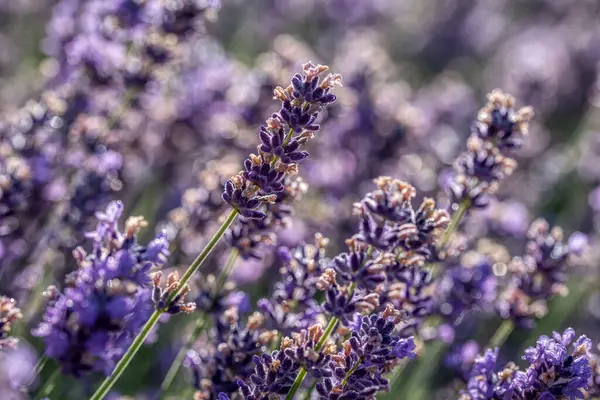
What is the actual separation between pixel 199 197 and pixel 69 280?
120 centimetres

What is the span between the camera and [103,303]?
253 centimetres

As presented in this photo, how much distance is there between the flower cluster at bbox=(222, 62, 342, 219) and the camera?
2477 mm

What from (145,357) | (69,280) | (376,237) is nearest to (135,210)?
(145,357)

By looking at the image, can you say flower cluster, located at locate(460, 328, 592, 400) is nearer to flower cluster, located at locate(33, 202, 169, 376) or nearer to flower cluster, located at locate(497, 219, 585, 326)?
flower cluster, located at locate(497, 219, 585, 326)

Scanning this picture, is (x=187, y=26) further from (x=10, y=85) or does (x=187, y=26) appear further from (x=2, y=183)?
(x=10, y=85)

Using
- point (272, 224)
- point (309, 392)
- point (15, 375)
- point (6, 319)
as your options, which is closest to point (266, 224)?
point (272, 224)

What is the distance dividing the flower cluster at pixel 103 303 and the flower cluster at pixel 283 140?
1.31 ft

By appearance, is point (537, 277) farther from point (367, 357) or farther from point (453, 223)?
point (367, 357)

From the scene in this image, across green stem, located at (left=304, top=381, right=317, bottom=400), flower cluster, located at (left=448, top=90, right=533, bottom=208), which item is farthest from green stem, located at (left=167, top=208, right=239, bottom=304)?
flower cluster, located at (left=448, top=90, right=533, bottom=208)

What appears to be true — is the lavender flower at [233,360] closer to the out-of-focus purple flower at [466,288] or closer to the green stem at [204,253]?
the green stem at [204,253]

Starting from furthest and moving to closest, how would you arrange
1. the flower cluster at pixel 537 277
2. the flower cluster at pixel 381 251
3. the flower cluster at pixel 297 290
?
the flower cluster at pixel 537 277
the flower cluster at pixel 297 290
the flower cluster at pixel 381 251

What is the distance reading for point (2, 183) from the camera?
3484 millimetres

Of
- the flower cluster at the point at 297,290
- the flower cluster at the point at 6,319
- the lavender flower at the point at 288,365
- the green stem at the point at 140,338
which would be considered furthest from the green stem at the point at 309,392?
the flower cluster at the point at 6,319

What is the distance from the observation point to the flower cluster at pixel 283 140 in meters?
2.48
